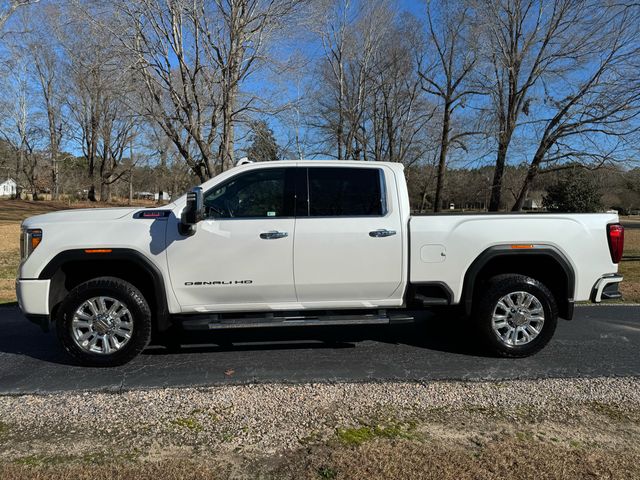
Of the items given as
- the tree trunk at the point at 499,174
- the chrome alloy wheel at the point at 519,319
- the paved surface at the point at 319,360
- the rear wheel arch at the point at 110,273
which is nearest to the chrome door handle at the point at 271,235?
the rear wheel arch at the point at 110,273

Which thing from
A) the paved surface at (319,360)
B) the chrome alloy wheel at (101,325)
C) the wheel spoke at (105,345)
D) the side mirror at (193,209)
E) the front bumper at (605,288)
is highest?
the side mirror at (193,209)

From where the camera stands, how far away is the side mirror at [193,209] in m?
4.34

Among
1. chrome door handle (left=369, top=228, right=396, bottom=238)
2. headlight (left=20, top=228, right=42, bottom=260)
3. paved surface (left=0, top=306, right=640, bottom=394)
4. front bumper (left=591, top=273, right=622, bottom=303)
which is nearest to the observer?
paved surface (left=0, top=306, right=640, bottom=394)

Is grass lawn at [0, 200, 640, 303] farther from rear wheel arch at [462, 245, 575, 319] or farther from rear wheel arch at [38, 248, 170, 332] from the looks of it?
rear wheel arch at [38, 248, 170, 332]

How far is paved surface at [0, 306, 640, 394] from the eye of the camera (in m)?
4.32

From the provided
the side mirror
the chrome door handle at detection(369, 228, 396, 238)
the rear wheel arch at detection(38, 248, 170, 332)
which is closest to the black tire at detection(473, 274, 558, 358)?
the chrome door handle at detection(369, 228, 396, 238)

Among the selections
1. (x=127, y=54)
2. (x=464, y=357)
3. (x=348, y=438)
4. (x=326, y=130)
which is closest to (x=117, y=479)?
(x=348, y=438)

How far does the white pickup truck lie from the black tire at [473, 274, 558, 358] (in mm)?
13

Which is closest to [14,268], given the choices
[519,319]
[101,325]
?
[101,325]

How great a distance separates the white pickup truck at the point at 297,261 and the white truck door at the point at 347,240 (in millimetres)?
11

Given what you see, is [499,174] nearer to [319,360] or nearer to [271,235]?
[319,360]

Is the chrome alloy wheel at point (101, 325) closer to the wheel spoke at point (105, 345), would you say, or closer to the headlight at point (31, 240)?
the wheel spoke at point (105, 345)

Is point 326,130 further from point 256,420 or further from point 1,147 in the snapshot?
point 1,147

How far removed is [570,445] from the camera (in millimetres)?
3127
